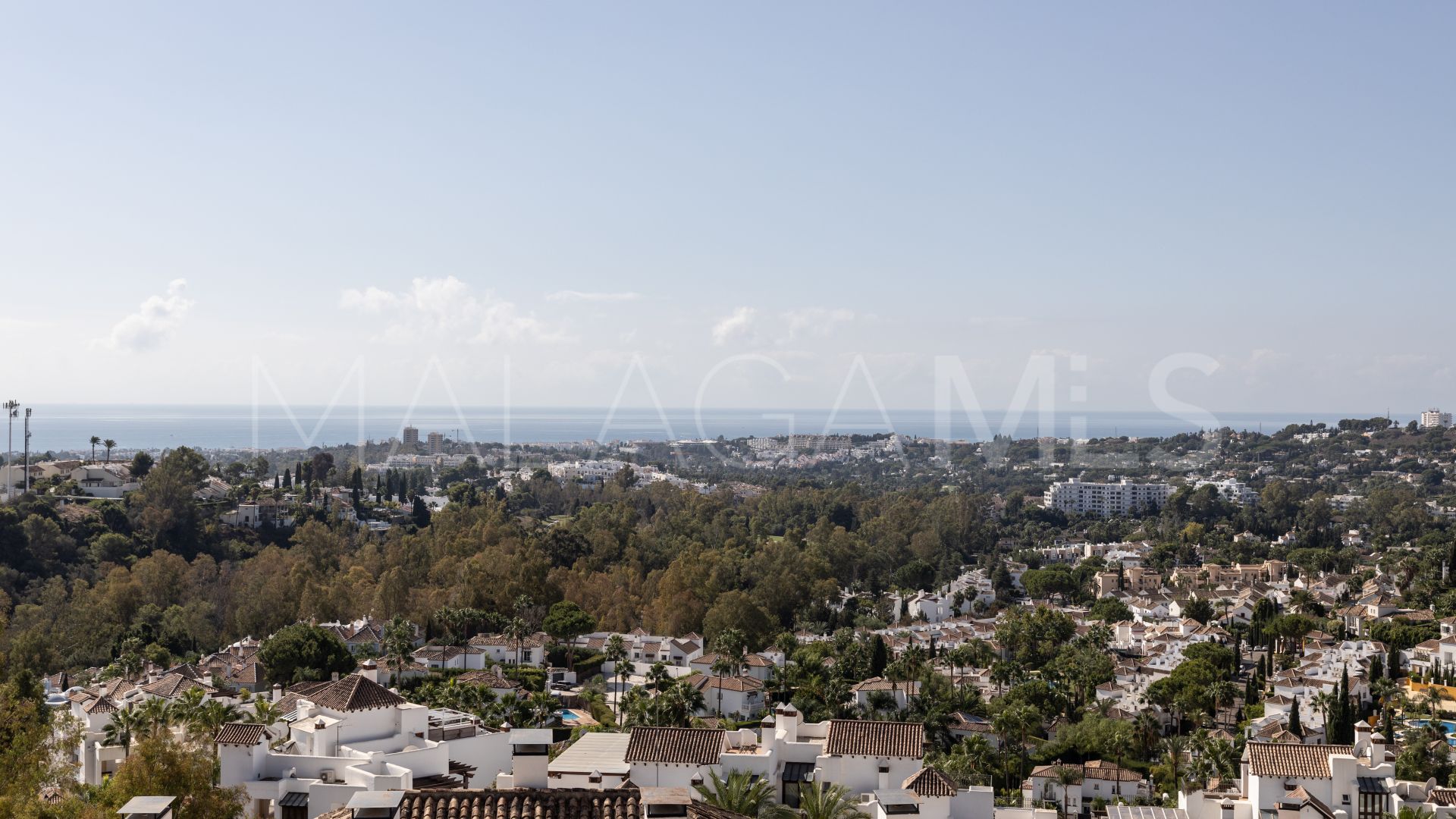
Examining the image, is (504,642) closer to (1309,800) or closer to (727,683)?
(727,683)

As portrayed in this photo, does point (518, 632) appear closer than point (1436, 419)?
Yes

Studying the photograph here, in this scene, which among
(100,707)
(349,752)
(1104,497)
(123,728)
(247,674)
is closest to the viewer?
(349,752)

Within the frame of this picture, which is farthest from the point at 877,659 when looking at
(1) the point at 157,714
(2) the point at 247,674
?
(1) the point at 157,714

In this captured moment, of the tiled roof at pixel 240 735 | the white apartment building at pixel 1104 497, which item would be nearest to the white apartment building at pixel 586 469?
the white apartment building at pixel 1104 497

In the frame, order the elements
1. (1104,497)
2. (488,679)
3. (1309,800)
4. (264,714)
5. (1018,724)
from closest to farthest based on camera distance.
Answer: (1309,800), (264,714), (1018,724), (488,679), (1104,497)

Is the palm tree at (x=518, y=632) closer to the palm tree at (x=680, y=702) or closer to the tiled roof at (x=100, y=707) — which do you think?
the palm tree at (x=680, y=702)

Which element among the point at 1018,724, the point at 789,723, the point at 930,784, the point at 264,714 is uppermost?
the point at 930,784
